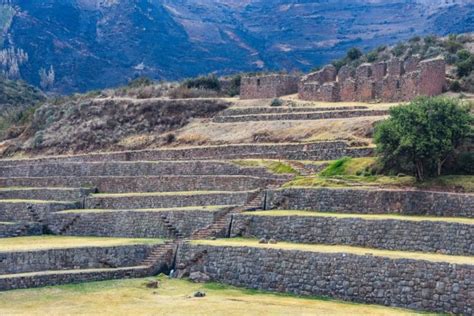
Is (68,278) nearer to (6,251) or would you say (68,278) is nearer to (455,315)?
(6,251)

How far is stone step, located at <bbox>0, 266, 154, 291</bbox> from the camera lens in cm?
3601

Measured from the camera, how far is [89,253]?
39625mm

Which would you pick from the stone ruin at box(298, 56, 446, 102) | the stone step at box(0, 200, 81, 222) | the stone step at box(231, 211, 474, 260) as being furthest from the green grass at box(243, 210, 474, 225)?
the stone ruin at box(298, 56, 446, 102)

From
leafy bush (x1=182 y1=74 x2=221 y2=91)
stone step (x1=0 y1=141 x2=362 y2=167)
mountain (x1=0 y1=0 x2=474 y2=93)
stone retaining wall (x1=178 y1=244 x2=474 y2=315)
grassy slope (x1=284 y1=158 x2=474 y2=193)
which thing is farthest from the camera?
mountain (x1=0 y1=0 x2=474 y2=93)

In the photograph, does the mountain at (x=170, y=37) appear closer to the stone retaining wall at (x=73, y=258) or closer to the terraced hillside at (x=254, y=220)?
the terraced hillside at (x=254, y=220)

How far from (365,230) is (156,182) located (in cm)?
1637

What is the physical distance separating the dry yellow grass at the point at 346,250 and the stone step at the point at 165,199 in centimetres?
401

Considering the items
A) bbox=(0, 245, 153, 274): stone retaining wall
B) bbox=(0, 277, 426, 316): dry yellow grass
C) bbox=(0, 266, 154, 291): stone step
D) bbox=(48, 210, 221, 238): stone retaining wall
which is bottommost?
bbox=(0, 277, 426, 316): dry yellow grass

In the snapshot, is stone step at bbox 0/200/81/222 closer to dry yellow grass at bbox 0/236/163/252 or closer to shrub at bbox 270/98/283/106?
dry yellow grass at bbox 0/236/163/252

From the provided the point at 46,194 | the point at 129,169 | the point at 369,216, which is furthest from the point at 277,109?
the point at 369,216

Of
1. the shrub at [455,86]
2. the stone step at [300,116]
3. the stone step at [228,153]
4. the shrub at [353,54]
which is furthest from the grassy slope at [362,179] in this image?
the shrub at [353,54]

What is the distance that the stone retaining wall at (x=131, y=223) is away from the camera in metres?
42.2

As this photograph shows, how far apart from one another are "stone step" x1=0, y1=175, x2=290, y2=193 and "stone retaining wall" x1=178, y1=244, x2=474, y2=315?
7286 millimetres

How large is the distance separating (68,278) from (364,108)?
22443 millimetres
